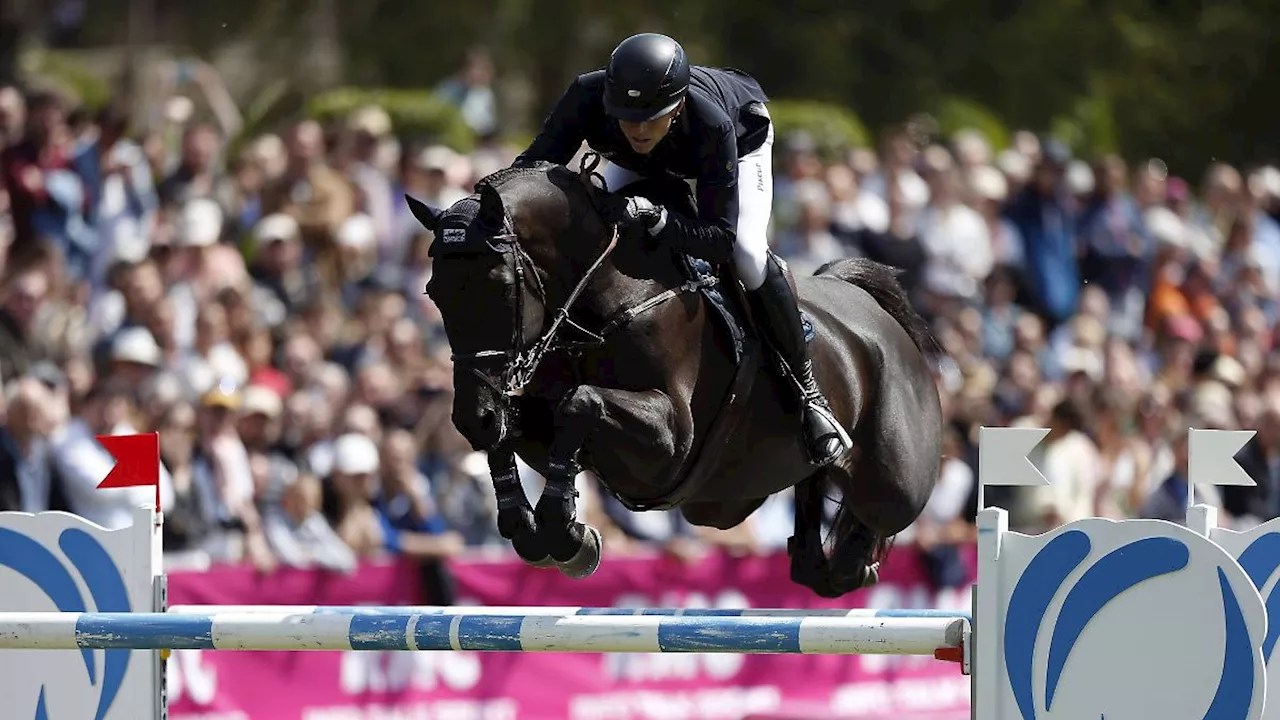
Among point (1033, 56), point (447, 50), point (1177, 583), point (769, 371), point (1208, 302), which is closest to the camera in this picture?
point (1177, 583)

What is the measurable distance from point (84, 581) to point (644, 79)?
2.31 metres

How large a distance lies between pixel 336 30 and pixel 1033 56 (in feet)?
25.1

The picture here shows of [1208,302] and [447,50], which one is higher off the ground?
[447,50]

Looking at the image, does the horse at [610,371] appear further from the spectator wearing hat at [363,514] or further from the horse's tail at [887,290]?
the spectator wearing hat at [363,514]

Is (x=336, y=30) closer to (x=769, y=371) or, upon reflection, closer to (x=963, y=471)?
(x=963, y=471)

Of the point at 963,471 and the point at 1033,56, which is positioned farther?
the point at 1033,56

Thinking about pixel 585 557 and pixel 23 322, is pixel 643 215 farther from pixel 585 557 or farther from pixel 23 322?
pixel 23 322

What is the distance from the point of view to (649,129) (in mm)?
6293

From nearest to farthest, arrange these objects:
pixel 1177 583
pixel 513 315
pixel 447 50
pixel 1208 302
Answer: pixel 1177 583, pixel 513 315, pixel 1208 302, pixel 447 50

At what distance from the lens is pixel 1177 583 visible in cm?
522

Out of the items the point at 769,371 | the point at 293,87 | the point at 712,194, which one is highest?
the point at 293,87

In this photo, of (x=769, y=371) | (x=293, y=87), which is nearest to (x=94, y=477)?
(x=769, y=371)

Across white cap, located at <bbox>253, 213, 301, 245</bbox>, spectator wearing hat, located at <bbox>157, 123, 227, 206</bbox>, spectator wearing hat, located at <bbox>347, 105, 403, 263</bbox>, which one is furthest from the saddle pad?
spectator wearing hat, located at <bbox>347, 105, 403, 263</bbox>

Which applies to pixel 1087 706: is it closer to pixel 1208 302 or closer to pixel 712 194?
pixel 712 194
